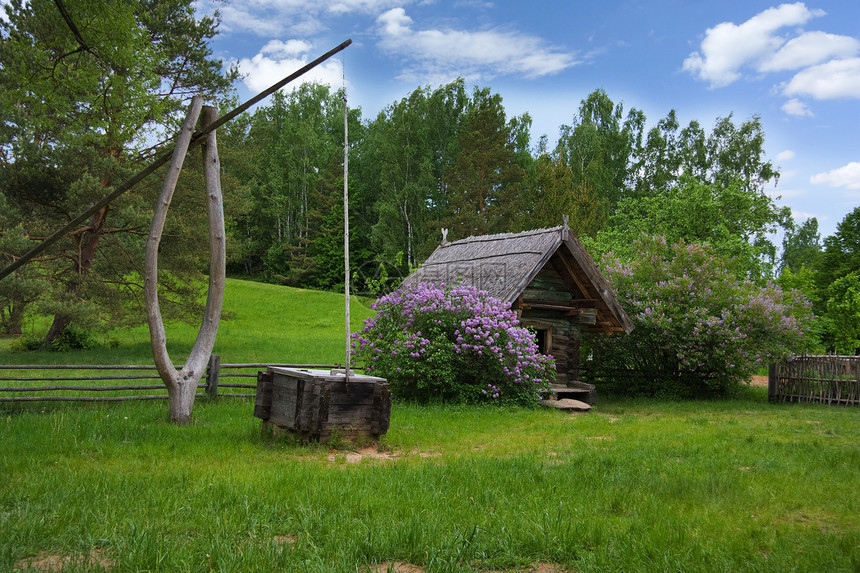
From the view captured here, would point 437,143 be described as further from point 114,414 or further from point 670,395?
point 114,414

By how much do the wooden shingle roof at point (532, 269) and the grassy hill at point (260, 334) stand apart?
359cm

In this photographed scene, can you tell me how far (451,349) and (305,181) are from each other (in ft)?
127

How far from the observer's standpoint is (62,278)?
67.2 ft

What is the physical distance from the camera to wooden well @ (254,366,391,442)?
7684 millimetres

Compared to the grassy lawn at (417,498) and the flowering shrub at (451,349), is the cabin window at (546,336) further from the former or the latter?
the grassy lawn at (417,498)

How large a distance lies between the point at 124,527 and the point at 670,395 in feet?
54.2

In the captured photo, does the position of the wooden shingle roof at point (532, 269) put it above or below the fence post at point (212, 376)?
above

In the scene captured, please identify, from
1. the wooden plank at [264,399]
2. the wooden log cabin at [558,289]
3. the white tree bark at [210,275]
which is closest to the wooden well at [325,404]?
the wooden plank at [264,399]

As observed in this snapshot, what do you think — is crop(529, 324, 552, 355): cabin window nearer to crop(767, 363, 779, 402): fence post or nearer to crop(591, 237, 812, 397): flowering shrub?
crop(591, 237, 812, 397): flowering shrub

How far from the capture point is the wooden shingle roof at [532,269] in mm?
14952

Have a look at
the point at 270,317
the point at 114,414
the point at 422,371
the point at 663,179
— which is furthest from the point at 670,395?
the point at 663,179

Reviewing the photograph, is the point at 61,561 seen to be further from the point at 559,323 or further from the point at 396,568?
the point at 559,323

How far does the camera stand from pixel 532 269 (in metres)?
14.8

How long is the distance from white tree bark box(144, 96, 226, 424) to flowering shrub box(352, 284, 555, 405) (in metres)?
4.40
